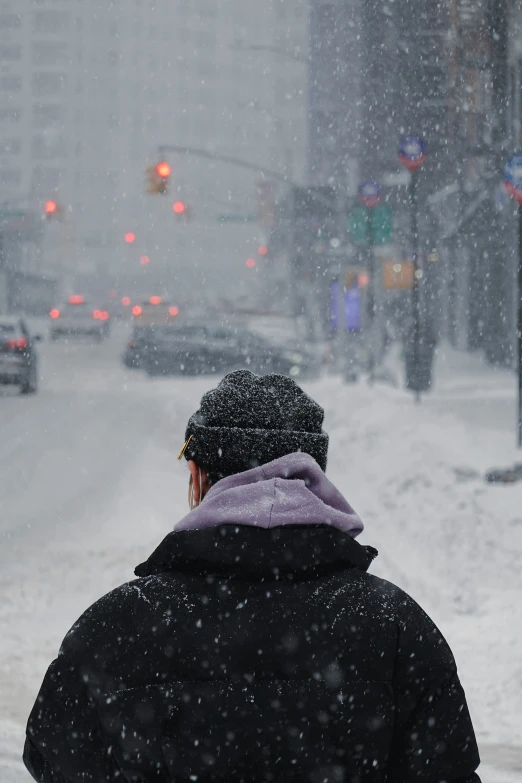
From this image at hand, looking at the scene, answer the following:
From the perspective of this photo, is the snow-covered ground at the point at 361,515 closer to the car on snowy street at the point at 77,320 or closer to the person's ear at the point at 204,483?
the person's ear at the point at 204,483

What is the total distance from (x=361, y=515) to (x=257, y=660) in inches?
321

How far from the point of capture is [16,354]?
940 inches

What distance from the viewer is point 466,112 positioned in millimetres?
33500

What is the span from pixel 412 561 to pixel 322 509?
6.79m

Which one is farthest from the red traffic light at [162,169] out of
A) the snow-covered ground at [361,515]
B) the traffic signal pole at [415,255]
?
the snow-covered ground at [361,515]

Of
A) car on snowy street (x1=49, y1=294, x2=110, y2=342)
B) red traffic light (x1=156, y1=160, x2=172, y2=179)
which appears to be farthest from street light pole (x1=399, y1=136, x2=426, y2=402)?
car on snowy street (x1=49, y1=294, x2=110, y2=342)

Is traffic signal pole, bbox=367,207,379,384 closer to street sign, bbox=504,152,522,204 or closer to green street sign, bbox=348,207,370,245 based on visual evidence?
green street sign, bbox=348,207,370,245

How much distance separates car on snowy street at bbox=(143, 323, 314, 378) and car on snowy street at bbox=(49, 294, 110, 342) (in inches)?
744

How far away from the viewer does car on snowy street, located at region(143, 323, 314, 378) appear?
1170 inches

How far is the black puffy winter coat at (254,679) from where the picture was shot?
1856mm

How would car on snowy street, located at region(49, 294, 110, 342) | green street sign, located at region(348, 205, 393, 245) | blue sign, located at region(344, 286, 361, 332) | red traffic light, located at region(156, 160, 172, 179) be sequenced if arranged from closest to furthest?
green street sign, located at region(348, 205, 393, 245)
blue sign, located at region(344, 286, 361, 332)
red traffic light, located at region(156, 160, 172, 179)
car on snowy street, located at region(49, 294, 110, 342)

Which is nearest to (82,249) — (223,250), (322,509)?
(223,250)

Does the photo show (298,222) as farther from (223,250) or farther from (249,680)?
(223,250)

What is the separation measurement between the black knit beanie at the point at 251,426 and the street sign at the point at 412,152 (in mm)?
18196
